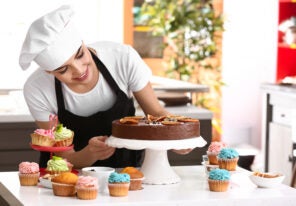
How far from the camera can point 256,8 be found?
8242mm

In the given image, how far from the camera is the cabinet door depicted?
249 inches

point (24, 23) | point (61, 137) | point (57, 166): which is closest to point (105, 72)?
point (61, 137)

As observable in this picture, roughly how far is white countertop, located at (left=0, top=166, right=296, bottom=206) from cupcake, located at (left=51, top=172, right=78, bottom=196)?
3 centimetres

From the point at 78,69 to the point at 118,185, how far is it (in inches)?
24.1

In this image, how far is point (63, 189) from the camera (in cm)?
276

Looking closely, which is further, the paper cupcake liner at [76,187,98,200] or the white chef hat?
the white chef hat

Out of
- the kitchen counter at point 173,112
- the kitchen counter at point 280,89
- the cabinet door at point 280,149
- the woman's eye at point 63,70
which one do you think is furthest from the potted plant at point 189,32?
the woman's eye at point 63,70

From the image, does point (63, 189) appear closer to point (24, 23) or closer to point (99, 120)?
point (99, 120)

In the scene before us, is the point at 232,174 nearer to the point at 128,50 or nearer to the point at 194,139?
the point at 194,139

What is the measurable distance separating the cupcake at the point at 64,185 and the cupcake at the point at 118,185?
13cm

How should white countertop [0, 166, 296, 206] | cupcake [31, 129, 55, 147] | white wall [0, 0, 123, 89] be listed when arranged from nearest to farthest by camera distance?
white countertop [0, 166, 296, 206]
cupcake [31, 129, 55, 147]
white wall [0, 0, 123, 89]

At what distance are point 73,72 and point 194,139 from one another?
56cm

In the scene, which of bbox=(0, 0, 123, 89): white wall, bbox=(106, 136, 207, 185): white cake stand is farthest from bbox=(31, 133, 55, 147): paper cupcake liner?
bbox=(0, 0, 123, 89): white wall

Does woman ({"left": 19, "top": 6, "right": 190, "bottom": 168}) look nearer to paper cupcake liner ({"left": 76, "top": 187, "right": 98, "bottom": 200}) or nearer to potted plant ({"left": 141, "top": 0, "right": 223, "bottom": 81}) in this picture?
paper cupcake liner ({"left": 76, "top": 187, "right": 98, "bottom": 200})
